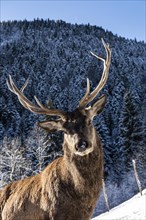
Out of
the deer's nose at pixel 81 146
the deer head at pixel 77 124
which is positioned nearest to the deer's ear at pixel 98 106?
the deer head at pixel 77 124

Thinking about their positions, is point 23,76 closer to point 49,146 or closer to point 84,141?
point 49,146

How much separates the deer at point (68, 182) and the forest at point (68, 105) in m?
4.57

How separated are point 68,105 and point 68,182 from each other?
10997 centimetres

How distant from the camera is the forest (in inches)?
1656

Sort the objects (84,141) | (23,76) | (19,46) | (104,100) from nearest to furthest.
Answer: (84,141), (104,100), (23,76), (19,46)

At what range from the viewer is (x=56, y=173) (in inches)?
242

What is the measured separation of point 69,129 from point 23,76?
475 feet

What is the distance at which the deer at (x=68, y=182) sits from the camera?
19.0 ft

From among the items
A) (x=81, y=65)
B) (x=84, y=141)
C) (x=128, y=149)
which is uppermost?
(x=81, y=65)

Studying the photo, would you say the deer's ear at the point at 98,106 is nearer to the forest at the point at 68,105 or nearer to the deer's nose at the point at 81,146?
the deer's nose at the point at 81,146

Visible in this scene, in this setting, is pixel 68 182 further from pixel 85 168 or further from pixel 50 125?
pixel 50 125

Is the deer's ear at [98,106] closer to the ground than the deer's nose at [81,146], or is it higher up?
higher up

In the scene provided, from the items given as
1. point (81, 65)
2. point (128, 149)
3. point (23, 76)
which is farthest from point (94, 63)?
point (128, 149)

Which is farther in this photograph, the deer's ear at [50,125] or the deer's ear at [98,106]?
the deer's ear at [98,106]
